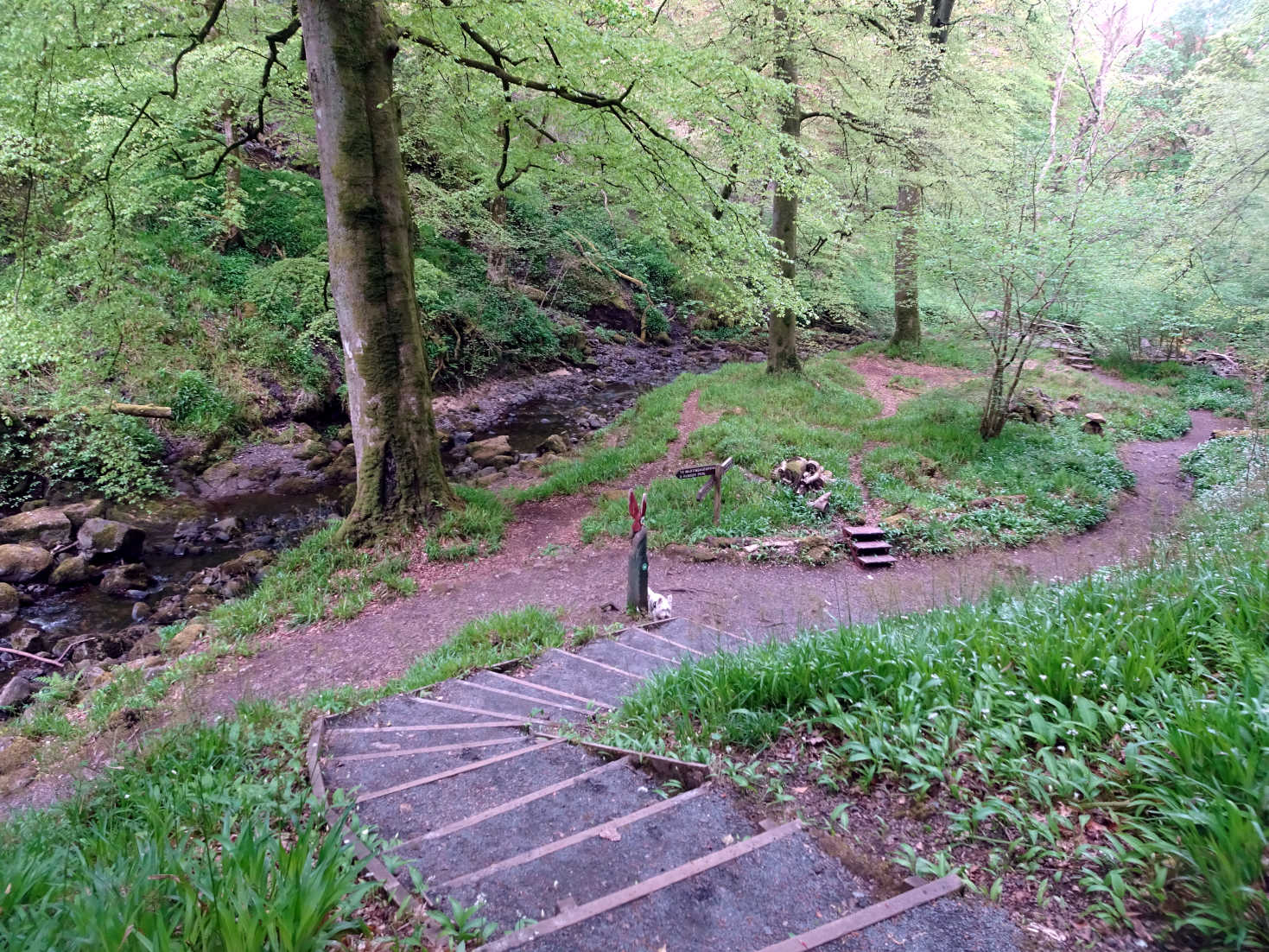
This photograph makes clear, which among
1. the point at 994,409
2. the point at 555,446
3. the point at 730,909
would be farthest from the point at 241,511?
the point at 994,409

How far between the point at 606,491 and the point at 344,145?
5887 millimetres

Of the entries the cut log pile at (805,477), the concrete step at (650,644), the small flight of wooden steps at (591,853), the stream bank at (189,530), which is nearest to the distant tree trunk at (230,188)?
the stream bank at (189,530)

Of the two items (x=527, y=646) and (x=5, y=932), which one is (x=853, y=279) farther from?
(x=5, y=932)

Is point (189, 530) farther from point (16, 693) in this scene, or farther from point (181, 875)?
point (181, 875)

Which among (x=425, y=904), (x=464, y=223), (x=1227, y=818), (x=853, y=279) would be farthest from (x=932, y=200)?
(x=425, y=904)

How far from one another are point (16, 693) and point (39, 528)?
16.3 ft

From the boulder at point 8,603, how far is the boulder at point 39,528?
1.45 metres

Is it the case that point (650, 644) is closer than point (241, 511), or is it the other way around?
point (650, 644)

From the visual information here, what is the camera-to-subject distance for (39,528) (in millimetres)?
9469

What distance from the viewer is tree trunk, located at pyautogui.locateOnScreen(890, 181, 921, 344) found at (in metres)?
12.6

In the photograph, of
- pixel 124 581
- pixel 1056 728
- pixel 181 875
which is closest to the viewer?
pixel 181 875

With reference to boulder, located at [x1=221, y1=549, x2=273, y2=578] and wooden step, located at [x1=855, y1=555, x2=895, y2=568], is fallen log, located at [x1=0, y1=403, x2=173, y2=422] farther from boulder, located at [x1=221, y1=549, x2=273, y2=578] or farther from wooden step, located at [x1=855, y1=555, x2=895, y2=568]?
wooden step, located at [x1=855, y1=555, x2=895, y2=568]

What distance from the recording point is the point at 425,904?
201cm

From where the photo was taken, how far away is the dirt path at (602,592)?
5602 millimetres
